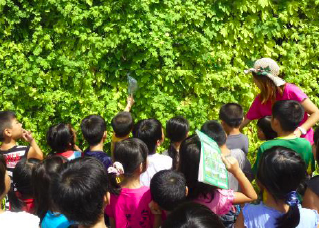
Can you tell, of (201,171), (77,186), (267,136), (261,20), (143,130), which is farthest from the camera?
(261,20)

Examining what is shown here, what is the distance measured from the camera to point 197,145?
106 inches

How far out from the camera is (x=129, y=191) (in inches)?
113

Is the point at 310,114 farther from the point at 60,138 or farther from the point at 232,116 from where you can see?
the point at 60,138

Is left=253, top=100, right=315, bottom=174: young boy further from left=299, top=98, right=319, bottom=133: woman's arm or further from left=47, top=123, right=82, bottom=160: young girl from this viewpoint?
left=47, top=123, right=82, bottom=160: young girl

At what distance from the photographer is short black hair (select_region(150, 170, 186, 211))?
2576 mm

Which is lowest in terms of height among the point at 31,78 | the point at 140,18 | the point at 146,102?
the point at 146,102

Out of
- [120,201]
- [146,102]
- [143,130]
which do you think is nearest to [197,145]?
[120,201]

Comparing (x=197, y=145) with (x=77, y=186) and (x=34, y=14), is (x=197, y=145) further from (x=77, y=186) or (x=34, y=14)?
(x=34, y=14)

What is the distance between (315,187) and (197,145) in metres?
0.80

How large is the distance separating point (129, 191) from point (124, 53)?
295 cm

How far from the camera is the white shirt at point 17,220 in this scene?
90.8 inches

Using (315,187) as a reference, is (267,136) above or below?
below

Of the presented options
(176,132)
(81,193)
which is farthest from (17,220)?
(176,132)

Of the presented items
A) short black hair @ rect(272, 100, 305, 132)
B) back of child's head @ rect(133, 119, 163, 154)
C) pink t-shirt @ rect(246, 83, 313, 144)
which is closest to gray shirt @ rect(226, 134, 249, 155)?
pink t-shirt @ rect(246, 83, 313, 144)
